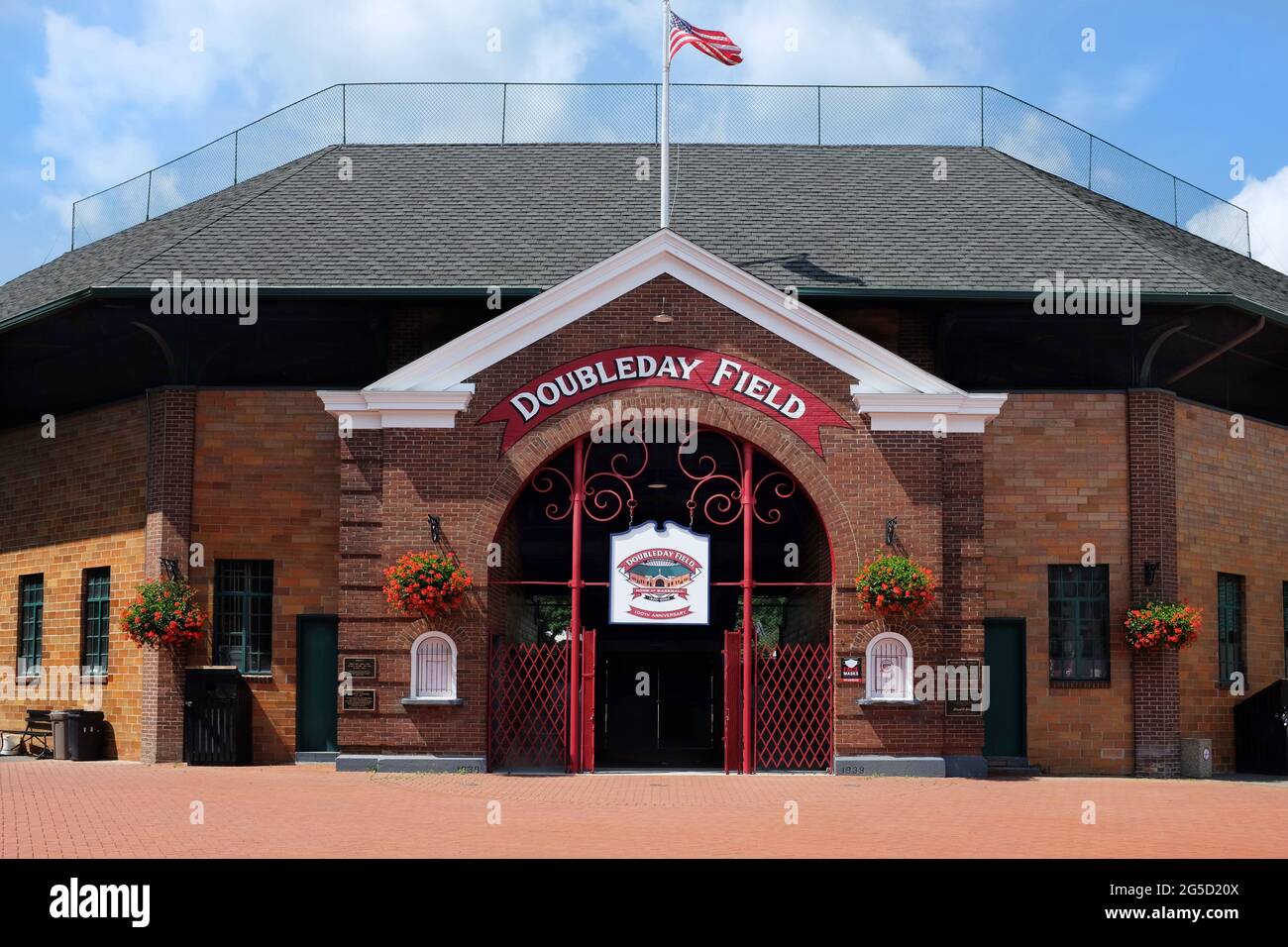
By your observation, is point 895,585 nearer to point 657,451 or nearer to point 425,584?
point 425,584

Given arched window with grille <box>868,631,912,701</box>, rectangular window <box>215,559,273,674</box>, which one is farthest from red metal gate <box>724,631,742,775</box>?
rectangular window <box>215,559,273,674</box>

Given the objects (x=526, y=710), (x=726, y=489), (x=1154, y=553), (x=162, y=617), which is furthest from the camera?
(x=726, y=489)

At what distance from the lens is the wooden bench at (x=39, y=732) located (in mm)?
24094

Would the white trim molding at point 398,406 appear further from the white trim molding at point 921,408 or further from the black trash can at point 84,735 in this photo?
the black trash can at point 84,735

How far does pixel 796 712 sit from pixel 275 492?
8.58m

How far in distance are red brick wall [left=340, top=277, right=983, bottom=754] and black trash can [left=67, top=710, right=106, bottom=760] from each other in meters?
5.50

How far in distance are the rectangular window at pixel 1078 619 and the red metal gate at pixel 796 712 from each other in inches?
161

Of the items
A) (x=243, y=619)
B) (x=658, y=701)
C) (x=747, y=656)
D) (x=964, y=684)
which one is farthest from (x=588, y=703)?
(x=658, y=701)

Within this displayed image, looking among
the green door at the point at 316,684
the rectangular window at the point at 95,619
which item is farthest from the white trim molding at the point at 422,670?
the rectangular window at the point at 95,619

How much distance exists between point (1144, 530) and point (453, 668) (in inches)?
411

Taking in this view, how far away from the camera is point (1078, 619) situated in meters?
22.9

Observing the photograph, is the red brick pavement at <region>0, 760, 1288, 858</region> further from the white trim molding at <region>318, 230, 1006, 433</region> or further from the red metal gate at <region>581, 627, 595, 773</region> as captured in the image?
the white trim molding at <region>318, 230, 1006, 433</region>

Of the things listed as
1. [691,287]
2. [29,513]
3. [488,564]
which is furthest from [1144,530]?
[29,513]

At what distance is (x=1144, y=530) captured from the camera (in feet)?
74.3
